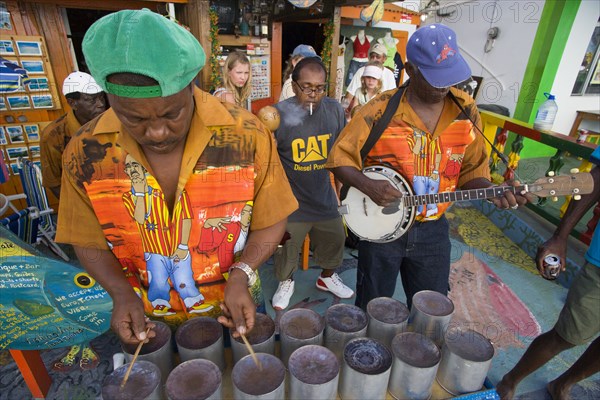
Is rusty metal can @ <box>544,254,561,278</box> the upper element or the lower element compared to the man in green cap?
lower

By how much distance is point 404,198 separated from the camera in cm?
214

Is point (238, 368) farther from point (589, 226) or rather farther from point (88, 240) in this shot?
point (589, 226)

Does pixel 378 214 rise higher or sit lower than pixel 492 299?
higher

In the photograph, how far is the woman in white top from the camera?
4.82m

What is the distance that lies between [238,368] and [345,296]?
7.74 ft

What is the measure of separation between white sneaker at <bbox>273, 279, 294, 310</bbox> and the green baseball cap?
8.59ft

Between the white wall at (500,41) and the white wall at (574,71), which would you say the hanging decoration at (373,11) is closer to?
the white wall at (500,41)

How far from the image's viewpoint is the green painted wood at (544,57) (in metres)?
7.05

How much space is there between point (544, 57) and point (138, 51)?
903 cm

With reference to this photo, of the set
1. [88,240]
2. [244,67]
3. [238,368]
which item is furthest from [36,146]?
[238,368]

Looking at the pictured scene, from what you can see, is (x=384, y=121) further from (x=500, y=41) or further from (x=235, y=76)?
(x=500, y=41)

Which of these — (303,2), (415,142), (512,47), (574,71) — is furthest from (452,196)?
(512,47)

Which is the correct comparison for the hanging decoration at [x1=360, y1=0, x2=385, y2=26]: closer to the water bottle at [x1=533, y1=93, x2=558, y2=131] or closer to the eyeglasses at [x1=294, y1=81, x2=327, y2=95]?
the water bottle at [x1=533, y1=93, x2=558, y2=131]

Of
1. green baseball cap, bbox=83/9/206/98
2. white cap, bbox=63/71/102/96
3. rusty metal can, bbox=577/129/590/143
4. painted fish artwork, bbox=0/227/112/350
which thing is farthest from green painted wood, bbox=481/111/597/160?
white cap, bbox=63/71/102/96
